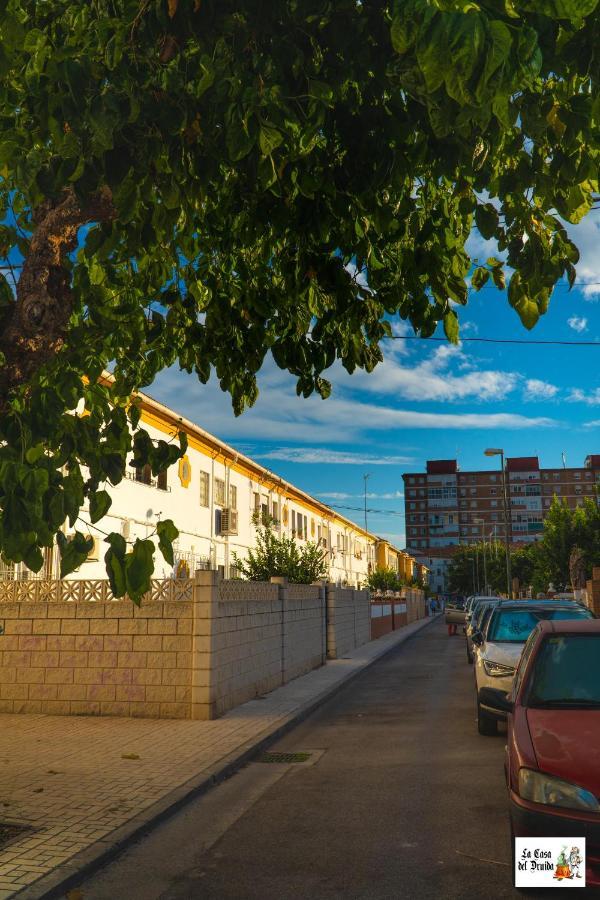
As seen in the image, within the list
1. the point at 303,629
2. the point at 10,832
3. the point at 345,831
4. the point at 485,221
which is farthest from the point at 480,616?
the point at 485,221

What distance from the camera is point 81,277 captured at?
5.79m

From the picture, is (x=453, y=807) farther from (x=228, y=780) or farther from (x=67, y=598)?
(x=67, y=598)

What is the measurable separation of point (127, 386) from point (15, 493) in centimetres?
285

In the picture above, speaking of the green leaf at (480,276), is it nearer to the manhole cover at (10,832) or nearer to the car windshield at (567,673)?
the car windshield at (567,673)

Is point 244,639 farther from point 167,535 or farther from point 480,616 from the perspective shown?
point 167,535

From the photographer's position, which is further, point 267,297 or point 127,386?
point 127,386

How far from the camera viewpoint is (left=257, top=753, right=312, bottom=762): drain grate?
994 cm

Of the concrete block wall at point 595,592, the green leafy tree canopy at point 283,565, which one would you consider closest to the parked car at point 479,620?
the green leafy tree canopy at point 283,565

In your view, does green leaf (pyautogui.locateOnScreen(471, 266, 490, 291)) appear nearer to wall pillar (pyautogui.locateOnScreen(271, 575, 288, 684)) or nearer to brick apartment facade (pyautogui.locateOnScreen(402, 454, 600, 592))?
wall pillar (pyautogui.locateOnScreen(271, 575, 288, 684))

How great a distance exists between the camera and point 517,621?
12594 mm

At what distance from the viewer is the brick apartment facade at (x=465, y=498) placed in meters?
162

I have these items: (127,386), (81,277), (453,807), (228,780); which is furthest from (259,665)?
(81,277)

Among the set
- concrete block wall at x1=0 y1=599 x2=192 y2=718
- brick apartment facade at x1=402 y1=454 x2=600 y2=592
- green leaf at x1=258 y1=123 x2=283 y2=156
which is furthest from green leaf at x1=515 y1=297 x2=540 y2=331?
brick apartment facade at x1=402 y1=454 x2=600 y2=592
